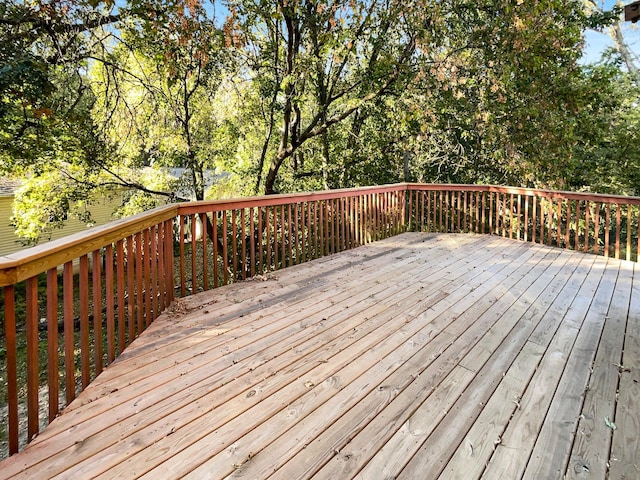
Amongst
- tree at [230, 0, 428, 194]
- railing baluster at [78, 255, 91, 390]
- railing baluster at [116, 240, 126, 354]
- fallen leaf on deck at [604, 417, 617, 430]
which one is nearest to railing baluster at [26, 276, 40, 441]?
railing baluster at [78, 255, 91, 390]

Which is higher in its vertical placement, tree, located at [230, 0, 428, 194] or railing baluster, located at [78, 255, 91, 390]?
tree, located at [230, 0, 428, 194]

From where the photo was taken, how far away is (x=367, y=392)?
1.86m

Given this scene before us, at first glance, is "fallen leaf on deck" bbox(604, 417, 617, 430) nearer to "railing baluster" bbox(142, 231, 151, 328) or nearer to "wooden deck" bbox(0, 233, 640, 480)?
"wooden deck" bbox(0, 233, 640, 480)

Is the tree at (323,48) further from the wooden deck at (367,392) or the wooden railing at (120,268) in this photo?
the wooden deck at (367,392)

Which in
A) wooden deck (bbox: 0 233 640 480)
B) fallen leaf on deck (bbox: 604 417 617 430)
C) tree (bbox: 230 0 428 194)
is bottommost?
fallen leaf on deck (bbox: 604 417 617 430)

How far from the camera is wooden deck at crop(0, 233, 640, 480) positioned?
1.42m

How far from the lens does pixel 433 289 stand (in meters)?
3.43

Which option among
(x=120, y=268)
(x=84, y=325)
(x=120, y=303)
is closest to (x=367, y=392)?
(x=84, y=325)

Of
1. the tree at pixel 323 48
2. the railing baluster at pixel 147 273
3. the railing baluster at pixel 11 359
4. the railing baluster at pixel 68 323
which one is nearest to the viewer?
the railing baluster at pixel 11 359

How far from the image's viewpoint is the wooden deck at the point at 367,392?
1.42 metres

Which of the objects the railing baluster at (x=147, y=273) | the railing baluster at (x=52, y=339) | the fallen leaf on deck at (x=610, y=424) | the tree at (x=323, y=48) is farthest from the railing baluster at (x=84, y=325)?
the tree at (x=323, y=48)

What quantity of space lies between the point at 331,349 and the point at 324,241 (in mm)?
2951

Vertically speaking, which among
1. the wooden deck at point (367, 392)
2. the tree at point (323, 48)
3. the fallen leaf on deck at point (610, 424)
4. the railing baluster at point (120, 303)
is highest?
the tree at point (323, 48)

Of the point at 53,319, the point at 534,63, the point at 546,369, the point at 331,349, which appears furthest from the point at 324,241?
the point at 534,63
